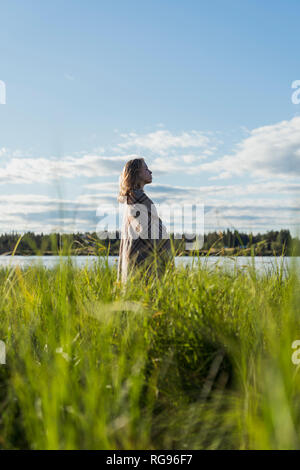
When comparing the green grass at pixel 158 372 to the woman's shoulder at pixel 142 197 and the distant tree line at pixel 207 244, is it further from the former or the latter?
the woman's shoulder at pixel 142 197

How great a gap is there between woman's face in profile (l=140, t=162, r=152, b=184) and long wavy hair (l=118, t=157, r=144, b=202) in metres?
0.05

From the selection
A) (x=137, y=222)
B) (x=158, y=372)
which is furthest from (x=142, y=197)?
(x=158, y=372)

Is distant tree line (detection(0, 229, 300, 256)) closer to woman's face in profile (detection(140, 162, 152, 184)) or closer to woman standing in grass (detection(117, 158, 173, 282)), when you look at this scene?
woman standing in grass (detection(117, 158, 173, 282))

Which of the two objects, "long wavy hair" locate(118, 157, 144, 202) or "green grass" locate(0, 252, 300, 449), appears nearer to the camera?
"green grass" locate(0, 252, 300, 449)

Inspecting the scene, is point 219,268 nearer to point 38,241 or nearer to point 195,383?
point 195,383

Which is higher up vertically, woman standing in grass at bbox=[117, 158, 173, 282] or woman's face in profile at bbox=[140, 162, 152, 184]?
woman's face in profile at bbox=[140, 162, 152, 184]

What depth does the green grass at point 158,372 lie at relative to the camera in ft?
6.29

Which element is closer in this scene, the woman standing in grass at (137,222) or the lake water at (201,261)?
the lake water at (201,261)

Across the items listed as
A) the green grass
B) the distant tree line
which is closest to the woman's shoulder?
the distant tree line

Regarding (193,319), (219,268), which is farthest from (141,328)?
(219,268)

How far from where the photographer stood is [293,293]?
9.21 ft

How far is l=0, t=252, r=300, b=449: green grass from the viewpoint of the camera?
1.92 m

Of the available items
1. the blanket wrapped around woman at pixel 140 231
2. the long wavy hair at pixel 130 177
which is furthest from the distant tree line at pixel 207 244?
the long wavy hair at pixel 130 177

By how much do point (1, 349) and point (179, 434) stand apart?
1.41 metres
